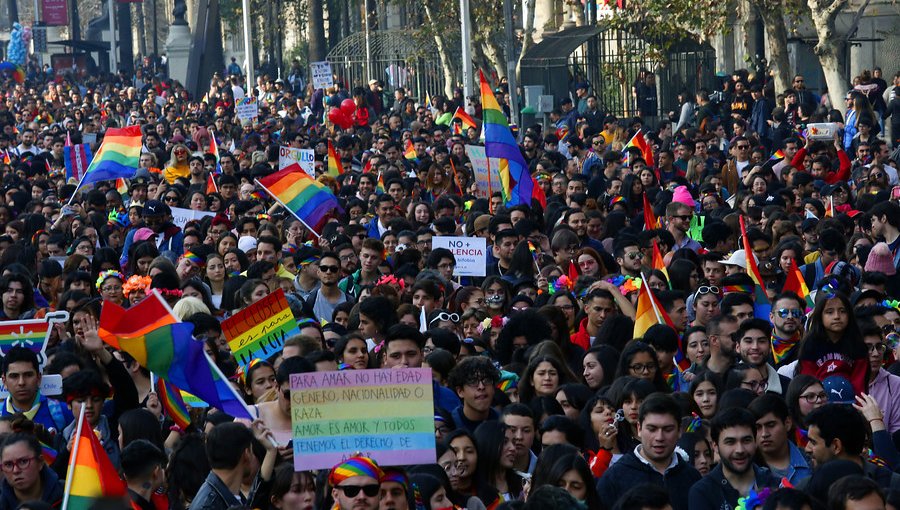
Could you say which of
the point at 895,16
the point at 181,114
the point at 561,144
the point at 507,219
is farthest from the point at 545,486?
the point at 181,114

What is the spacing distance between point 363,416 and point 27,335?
320 cm

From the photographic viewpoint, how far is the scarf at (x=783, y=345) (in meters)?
9.77

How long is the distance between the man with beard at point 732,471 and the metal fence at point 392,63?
33.4 m

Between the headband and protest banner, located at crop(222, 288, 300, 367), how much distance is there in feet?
11.6

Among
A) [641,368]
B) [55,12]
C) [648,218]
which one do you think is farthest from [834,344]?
[55,12]

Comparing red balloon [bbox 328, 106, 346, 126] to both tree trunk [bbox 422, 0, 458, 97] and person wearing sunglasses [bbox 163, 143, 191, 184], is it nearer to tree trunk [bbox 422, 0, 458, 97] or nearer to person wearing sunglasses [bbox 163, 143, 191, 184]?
tree trunk [bbox 422, 0, 458, 97]

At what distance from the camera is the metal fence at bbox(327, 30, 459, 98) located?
42.5 meters

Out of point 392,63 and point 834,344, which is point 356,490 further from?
point 392,63

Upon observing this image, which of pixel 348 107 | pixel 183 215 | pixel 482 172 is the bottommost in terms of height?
pixel 183 215

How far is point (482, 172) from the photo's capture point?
18438 millimetres

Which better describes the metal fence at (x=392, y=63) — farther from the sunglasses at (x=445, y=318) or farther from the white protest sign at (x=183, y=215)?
the sunglasses at (x=445, y=318)

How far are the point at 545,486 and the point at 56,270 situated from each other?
25.3 ft

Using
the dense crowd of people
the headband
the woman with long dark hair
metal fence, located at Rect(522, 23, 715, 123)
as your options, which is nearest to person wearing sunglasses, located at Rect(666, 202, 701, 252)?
the dense crowd of people

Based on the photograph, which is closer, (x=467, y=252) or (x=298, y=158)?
(x=467, y=252)
